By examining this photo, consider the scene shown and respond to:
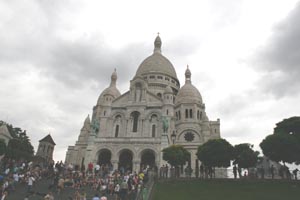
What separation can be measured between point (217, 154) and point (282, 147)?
7.27 meters

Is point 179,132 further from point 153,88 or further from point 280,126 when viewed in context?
point 280,126

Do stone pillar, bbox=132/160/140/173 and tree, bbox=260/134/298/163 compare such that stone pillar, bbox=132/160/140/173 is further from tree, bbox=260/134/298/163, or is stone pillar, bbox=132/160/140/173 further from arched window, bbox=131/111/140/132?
tree, bbox=260/134/298/163

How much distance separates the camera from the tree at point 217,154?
31.9 meters

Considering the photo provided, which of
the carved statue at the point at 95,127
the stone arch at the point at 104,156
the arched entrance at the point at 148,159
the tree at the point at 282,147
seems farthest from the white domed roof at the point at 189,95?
the tree at the point at 282,147

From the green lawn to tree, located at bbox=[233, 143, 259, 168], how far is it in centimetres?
376

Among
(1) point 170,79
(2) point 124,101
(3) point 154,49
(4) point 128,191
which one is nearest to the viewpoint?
(4) point 128,191

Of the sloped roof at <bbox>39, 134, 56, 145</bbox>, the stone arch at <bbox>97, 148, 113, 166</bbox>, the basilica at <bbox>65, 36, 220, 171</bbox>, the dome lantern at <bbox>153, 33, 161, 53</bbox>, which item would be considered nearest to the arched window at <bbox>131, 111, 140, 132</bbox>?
the basilica at <bbox>65, 36, 220, 171</bbox>

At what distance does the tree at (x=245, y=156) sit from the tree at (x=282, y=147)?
67.1 inches

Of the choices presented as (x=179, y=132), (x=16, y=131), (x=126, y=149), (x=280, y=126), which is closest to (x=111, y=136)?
(x=126, y=149)

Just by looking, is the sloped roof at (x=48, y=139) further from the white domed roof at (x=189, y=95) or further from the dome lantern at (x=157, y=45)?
the dome lantern at (x=157, y=45)

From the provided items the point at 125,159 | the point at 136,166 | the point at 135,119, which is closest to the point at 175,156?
the point at 136,166

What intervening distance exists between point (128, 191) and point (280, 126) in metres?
26.3

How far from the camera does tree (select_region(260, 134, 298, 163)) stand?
1184 inches

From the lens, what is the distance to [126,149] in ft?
135
